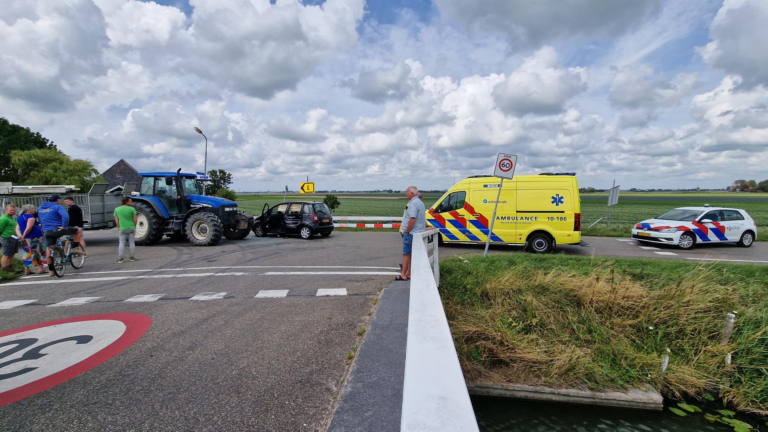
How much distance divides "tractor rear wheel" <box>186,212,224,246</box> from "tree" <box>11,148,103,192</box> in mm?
34664

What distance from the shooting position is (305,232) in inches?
591

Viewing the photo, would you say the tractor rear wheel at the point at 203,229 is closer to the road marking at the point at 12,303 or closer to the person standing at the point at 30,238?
the person standing at the point at 30,238

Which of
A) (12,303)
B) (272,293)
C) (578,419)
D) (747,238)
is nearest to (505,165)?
(272,293)

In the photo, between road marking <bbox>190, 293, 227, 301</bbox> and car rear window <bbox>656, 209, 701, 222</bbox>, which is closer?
road marking <bbox>190, 293, 227, 301</bbox>

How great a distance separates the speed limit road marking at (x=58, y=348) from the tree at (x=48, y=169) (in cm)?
4214

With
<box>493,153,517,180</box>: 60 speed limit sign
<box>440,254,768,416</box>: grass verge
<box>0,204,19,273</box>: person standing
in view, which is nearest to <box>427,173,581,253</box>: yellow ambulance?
<box>493,153,517,180</box>: 60 speed limit sign

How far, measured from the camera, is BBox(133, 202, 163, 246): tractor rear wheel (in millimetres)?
12180

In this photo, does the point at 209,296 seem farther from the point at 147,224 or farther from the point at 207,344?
the point at 147,224

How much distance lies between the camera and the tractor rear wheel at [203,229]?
40.1 ft

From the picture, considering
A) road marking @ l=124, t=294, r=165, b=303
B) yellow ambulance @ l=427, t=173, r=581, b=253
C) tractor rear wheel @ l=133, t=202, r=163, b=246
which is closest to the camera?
road marking @ l=124, t=294, r=165, b=303

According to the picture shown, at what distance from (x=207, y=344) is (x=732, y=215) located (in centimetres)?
1613

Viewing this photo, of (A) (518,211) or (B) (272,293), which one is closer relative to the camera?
(B) (272,293)

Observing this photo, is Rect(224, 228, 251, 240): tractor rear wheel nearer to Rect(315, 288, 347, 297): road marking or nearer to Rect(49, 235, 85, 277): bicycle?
Rect(49, 235, 85, 277): bicycle

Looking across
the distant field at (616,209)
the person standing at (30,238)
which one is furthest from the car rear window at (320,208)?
the distant field at (616,209)
